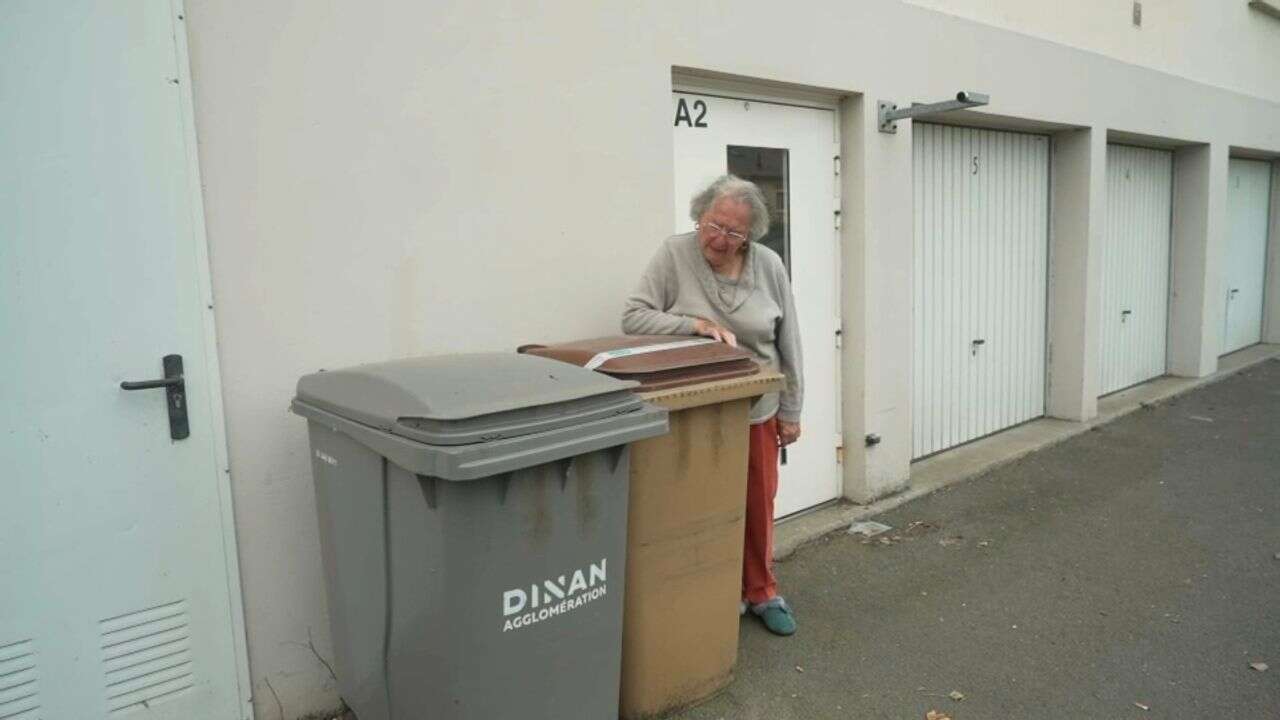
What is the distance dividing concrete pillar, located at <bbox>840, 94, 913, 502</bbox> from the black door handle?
361 cm

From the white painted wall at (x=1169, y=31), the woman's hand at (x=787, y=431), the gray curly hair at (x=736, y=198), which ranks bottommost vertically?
the woman's hand at (x=787, y=431)

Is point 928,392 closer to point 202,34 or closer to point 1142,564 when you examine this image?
point 1142,564

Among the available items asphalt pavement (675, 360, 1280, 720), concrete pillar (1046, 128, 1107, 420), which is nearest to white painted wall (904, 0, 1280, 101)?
concrete pillar (1046, 128, 1107, 420)

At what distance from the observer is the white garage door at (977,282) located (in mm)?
5777

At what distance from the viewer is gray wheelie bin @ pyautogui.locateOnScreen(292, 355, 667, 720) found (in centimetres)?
199

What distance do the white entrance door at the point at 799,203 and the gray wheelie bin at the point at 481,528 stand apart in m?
2.01

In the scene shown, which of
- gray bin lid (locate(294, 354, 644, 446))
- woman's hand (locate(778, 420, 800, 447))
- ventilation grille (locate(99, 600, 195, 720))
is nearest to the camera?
gray bin lid (locate(294, 354, 644, 446))

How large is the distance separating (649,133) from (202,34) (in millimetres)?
1832

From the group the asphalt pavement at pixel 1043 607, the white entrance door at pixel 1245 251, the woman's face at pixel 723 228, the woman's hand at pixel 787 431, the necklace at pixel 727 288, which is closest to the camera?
the asphalt pavement at pixel 1043 607

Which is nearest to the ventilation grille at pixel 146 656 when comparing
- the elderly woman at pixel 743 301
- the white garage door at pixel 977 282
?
the elderly woman at pixel 743 301

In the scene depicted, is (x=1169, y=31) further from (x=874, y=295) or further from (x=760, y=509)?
(x=760, y=509)

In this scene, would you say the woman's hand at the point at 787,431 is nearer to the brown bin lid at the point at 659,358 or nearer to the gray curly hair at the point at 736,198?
the brown bin lid at the point at 659,358

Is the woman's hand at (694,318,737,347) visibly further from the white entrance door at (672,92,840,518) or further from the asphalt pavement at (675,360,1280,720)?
the asphalt pavement at (675,360,1280,720)

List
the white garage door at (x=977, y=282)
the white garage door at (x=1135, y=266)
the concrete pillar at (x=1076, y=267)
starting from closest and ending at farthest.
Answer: the white garage door at (x=977, y=282) < the concrete pillar at (x=1076, y=267) < the white garage door at (x=1135, y=266)
